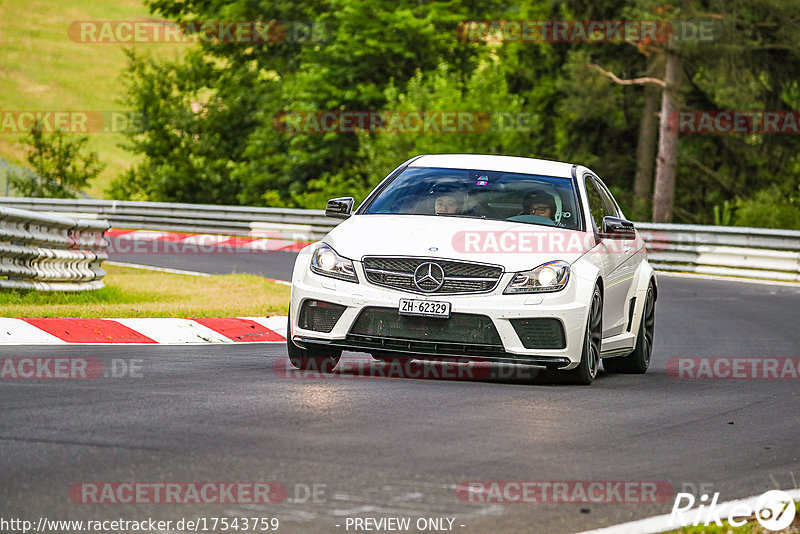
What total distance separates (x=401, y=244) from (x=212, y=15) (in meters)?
50.7

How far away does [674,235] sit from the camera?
2853 cm

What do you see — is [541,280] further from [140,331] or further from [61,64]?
[61,64]

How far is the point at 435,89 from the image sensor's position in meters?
45.0

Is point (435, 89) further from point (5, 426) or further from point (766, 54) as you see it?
point (5, 426)

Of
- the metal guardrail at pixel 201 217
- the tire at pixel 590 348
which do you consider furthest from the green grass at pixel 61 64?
the tire at pixel 590 348

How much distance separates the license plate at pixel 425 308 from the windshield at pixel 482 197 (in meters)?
1.23

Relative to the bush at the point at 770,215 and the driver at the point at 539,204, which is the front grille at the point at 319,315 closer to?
the driver at the point at 539,204

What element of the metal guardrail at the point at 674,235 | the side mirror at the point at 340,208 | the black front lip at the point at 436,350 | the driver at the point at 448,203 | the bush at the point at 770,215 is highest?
the driver at the point at 448,203

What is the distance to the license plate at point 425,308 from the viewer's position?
371 inches

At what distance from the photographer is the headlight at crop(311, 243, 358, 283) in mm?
9680

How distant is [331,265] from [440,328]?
3.05 feet

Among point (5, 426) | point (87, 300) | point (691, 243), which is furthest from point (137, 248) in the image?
point (5, 426)

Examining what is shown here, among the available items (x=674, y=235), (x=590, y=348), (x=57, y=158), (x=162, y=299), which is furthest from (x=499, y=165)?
(x=57, y=158)

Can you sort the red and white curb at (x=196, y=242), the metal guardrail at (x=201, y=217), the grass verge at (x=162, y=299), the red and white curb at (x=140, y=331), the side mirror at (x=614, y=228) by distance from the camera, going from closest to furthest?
1. the side mirror at (x=614, y=228)
2. the red and white curb at (x=140, y=331)
3. the grass verge at (x=162, y=299)
4. the red and white curb at (x=196, y=242)
5. the metal guardrail at (x=201, y=217)
